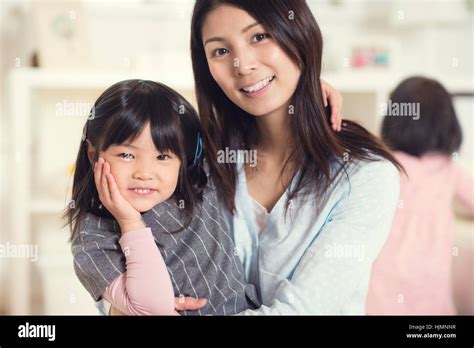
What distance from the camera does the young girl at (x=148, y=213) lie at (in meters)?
1.14

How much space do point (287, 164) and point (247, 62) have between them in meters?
0.21

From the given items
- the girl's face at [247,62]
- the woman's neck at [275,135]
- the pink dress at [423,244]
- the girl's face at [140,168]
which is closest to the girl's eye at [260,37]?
the girl's face at [247,62]

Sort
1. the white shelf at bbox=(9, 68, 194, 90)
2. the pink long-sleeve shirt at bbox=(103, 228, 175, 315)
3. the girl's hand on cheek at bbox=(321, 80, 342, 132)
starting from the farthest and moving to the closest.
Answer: the white shelf at bbox=(9, 68, 194, 90) < the girl's hand on cheek at bbox=(321, 80, 342, 132) < the pink long-sleeve shirt at bbox=(103, 228, 175, 315)

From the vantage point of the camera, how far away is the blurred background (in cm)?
147

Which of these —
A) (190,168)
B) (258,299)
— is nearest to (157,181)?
(190,168)

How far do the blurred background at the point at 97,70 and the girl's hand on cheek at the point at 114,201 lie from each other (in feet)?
0.91

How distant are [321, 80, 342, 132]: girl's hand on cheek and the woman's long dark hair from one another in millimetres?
17

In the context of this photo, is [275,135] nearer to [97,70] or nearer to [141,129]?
[141,129]

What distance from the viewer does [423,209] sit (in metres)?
1.45

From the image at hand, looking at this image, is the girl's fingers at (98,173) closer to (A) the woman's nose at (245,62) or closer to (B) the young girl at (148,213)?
(B) the young girl at (148,213)

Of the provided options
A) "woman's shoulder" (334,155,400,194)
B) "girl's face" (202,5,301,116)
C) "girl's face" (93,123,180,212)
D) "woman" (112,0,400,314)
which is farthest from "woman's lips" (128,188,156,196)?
"woman's shoulder" (334,155,400,194)

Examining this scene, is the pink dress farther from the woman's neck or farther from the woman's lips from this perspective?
the woman's lips

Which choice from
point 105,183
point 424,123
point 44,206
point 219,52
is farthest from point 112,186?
point 424,123
